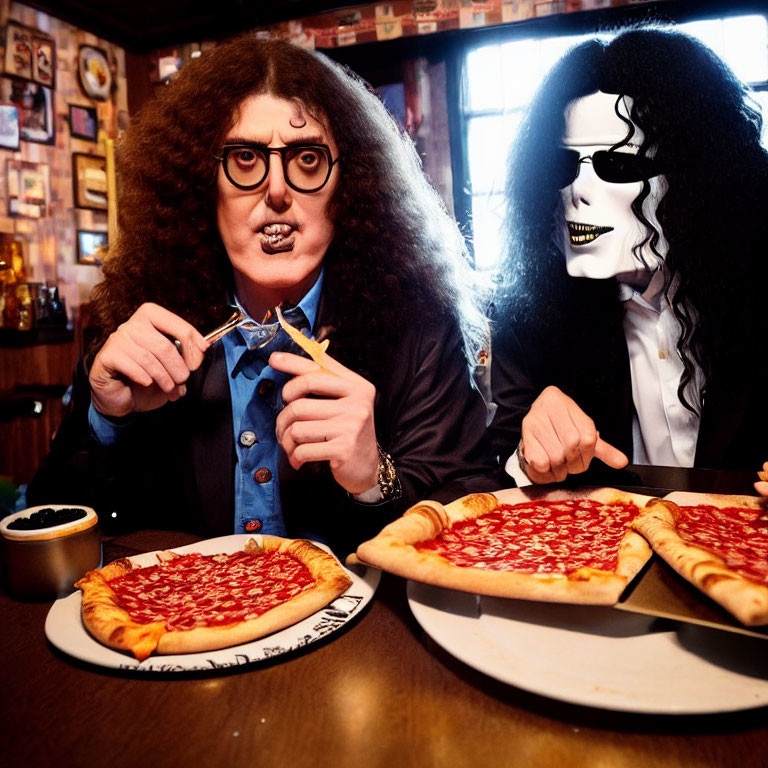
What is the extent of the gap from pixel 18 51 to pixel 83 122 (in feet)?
2.29

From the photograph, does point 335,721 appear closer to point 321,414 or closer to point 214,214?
point 321,414

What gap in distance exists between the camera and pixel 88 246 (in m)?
5.57

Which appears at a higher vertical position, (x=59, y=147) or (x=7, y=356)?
(x=59, y=147)

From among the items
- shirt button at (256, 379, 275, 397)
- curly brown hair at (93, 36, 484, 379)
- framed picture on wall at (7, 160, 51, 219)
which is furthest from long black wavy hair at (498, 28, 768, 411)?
framed picture on wall at (7, 160, 51, 219)

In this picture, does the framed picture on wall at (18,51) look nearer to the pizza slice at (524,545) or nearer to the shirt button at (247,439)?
the shirt button at (247,439)

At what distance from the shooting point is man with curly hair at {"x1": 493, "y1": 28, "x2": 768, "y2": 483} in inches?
62.9

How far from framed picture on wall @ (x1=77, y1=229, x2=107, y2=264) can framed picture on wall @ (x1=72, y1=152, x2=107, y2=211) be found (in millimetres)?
212

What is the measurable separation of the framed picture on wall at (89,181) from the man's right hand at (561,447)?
5135mm

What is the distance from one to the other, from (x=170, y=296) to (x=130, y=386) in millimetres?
347

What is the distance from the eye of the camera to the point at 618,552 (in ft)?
3.28

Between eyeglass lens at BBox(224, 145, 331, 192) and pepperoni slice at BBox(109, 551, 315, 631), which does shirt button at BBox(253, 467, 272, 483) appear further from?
eyeglass lens at BBox(224, 145, 331, 192)

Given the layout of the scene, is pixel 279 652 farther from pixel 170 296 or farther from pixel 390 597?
pixel 170 296

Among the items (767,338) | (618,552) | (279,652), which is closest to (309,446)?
(279,652)

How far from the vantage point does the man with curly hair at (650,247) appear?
1.60m
